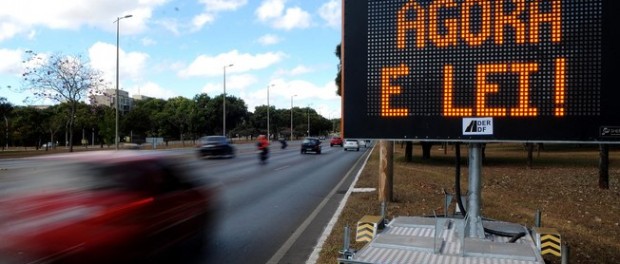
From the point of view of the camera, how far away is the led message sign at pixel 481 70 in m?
4.66

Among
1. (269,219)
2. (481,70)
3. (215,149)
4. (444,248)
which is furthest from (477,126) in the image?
(215,149)

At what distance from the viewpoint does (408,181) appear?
1620 cm

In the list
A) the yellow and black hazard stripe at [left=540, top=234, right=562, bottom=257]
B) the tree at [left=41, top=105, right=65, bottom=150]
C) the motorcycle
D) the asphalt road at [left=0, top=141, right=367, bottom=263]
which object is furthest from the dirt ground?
the tree at [left=41, top=105, right=65, bottom=150]

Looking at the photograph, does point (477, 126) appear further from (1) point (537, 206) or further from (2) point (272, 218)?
(1) point (537, 206)

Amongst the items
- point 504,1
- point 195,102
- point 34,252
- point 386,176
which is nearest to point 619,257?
point 504,1

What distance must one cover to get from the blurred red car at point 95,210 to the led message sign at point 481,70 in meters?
2.32

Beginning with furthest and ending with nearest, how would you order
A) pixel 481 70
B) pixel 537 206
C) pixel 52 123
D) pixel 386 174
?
pixel 52 123 → pixel 386 174 → pixel 537 206 → pixel 481 70

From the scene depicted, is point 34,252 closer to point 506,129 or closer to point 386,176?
point 506,129

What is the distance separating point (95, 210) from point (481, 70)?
3.87 meters

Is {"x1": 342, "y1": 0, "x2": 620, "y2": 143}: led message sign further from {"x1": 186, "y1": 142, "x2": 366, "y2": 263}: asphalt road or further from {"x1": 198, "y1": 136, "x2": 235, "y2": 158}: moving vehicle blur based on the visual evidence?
{"x1": 198, "y1": 136, "x2": 235, "y2": 158}: moving vehicle blur

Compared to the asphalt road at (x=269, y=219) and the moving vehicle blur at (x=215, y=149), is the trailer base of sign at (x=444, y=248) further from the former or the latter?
the moving vehicle blur at (x=215, y=149)

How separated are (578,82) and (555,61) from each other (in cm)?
27

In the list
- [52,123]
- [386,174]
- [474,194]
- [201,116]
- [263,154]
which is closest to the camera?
[474,194]

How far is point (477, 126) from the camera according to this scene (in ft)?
16.2
